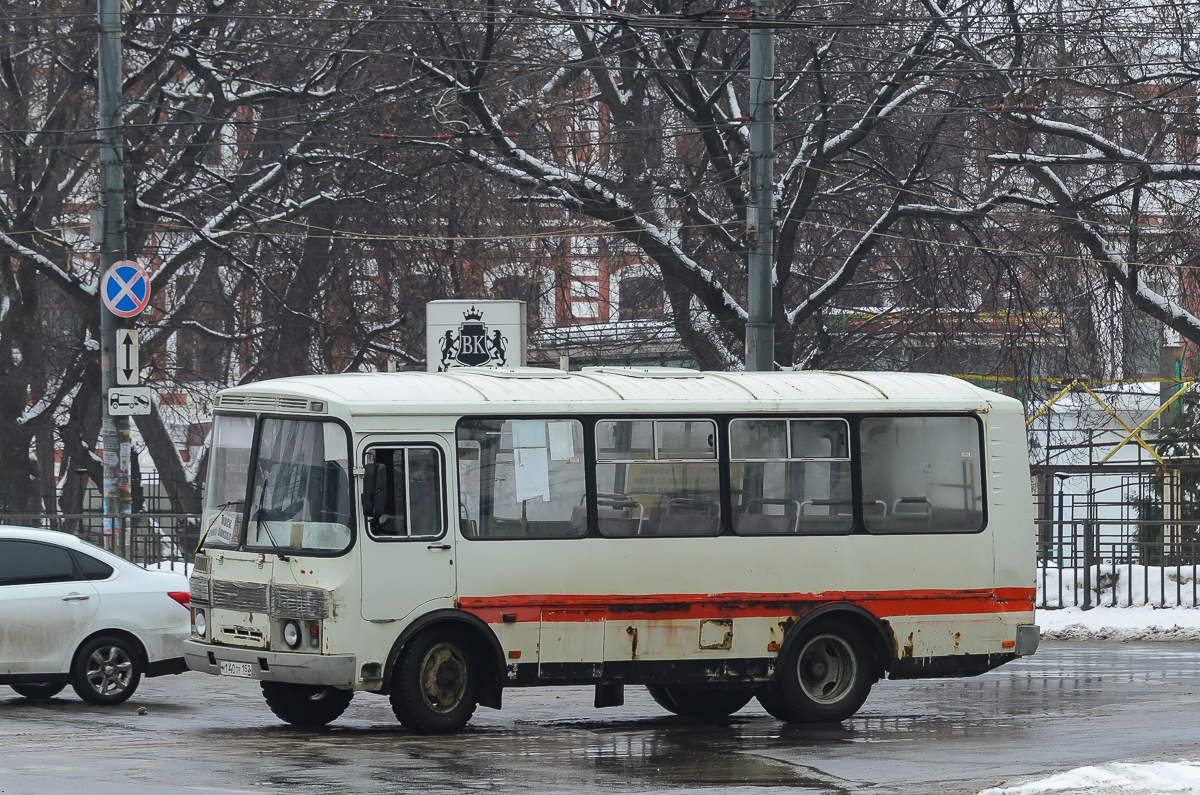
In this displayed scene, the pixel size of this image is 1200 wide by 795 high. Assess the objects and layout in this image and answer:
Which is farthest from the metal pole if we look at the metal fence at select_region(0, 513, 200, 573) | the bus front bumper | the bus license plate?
the bus license plate

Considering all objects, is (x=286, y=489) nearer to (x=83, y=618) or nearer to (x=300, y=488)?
(x=300, y=488)

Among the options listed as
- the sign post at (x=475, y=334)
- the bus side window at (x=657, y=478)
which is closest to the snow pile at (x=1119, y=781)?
the bus side window at (x=657, y=478)

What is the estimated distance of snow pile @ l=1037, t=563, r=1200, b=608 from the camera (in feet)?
72.4

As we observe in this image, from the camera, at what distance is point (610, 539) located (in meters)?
12.1

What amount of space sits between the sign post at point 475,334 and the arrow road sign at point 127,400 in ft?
11.8

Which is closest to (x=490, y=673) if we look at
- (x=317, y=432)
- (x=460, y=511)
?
(x=460, y=511)

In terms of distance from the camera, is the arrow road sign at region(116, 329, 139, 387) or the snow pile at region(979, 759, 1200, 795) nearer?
the snow pile at region(979, 759, 1200, 795)

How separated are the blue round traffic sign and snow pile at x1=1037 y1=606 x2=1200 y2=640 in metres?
12.3

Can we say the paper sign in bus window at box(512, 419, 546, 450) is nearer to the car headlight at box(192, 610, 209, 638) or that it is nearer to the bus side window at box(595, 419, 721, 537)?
the bus side window at box(595, 419, 721, 537)

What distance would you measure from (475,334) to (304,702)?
7.74 metres

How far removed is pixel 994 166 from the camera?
25.8m

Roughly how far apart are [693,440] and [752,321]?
7.15 metres

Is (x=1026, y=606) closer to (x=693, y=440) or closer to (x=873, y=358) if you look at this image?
(x=693, y=440)

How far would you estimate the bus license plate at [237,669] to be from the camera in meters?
11.5
